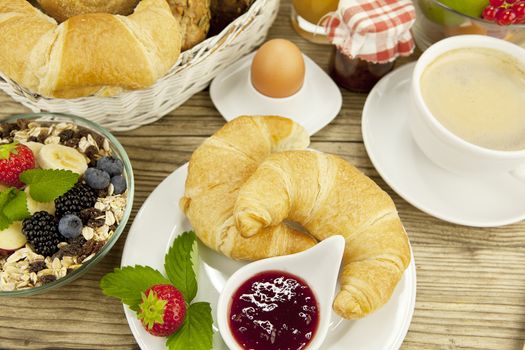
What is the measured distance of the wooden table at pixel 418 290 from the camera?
110cm

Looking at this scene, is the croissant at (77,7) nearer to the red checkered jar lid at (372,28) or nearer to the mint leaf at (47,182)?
the mint leaf at (47,182)

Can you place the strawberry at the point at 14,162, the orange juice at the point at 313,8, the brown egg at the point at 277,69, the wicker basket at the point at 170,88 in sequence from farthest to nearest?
1. the orange juice at the point at 313,8
2. the brown egg at the point at 277,69
3. the wicker basket at the point at 170,88
4. the strawberry at the point at 14,162

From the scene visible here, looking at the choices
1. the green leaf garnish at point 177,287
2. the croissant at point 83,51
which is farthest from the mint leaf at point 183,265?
Result: the croissant at point 83,51

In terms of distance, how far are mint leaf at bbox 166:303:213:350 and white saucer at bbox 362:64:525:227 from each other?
0.51 meters

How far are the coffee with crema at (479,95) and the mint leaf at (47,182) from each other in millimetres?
768

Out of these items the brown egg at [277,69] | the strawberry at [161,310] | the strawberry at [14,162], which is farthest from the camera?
the brown egg at [277,69]

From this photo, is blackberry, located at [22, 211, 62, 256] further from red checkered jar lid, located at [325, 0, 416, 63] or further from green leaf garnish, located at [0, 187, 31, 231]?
red checkered jar lid, located at [325, 0, 416, 63]

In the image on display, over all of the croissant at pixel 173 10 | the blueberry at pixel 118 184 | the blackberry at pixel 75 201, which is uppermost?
the croissant at pixel 173 10

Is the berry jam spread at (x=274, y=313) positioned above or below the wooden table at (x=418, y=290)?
above

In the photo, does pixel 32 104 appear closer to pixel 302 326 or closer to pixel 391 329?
pixel 302 326

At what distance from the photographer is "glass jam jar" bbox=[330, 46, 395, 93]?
1.36m

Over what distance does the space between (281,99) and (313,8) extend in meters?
0.28

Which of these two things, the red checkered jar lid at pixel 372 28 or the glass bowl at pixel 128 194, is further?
the red checkered jar lid at pixel 372 28

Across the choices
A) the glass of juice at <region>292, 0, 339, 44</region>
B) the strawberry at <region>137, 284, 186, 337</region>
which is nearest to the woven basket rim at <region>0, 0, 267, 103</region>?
the glass of juice at <region>292, 0, 339, 44</region>
